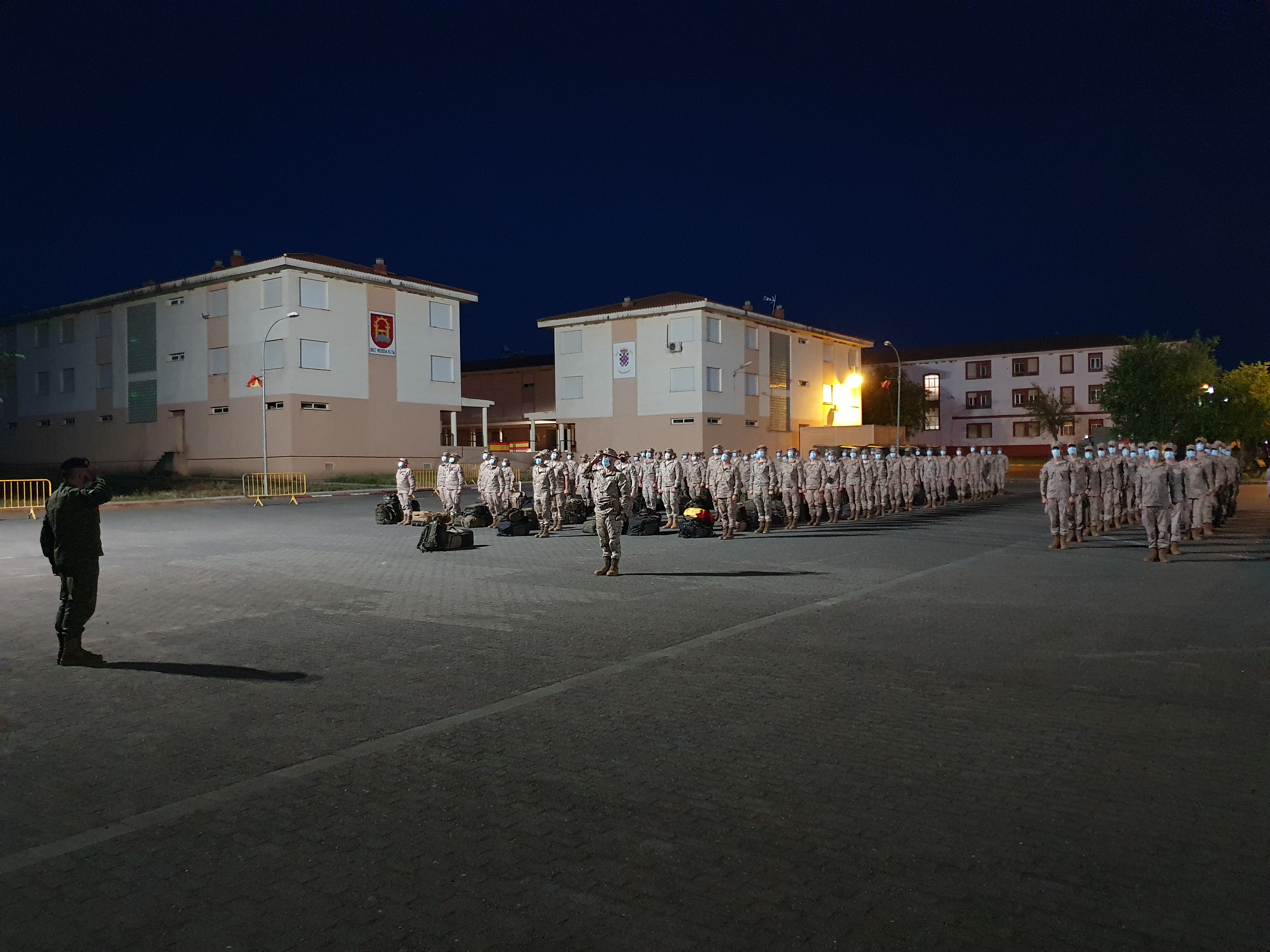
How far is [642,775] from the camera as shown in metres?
5.36

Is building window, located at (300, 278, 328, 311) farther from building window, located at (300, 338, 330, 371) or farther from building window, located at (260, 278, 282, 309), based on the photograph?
building window, located at (300, 338, 330, 371)

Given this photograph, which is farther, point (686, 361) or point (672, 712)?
point (686, 361)

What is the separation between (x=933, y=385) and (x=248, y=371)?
186 ft

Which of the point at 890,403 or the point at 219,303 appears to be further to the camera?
the point at 890,403

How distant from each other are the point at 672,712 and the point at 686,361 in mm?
50280

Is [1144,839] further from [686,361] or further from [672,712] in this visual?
[686,361]

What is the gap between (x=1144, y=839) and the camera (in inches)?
175

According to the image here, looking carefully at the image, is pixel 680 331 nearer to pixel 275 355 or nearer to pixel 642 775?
pixel 275 355

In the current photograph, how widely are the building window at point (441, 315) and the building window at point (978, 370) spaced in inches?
1826

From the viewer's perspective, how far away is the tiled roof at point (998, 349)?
74.7m

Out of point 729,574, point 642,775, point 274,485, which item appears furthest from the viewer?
point 274,485

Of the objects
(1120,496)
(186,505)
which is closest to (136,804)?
(1120,496)

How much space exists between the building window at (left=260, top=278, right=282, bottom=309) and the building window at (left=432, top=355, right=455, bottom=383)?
32.0 feet

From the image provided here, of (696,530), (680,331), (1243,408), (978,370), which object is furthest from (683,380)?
(696,530)
